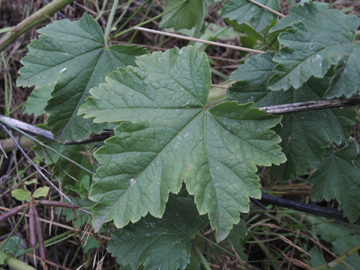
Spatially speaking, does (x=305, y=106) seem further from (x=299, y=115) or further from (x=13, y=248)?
(x=13, y=248)

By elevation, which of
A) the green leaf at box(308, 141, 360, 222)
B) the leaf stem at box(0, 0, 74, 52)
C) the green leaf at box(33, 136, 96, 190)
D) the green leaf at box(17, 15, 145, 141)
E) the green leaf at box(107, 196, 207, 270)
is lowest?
the green leaf at box(308, 141, 360, 222)

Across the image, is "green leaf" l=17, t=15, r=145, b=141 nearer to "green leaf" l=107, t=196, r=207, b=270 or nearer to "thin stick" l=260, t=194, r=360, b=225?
"green leaf" l=107, t=196, r=207, b=270

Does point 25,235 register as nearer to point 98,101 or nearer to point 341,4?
point 98,101

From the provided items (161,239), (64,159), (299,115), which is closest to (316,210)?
(299,115)

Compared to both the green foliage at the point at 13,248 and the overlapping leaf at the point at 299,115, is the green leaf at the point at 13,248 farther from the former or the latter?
the overlapping leaf at the point at 299,115

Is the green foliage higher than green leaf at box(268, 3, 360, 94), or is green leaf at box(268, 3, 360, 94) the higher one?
green leaf at box(268, 3, 360, 94)

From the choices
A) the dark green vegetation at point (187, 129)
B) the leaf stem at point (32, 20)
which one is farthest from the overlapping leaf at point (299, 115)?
the leaf stem at point (32, 20)

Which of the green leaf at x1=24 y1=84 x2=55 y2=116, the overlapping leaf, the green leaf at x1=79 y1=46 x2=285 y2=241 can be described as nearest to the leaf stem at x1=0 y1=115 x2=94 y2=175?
the green leaf at x1=24 y1=84 x2=55 y2=116
